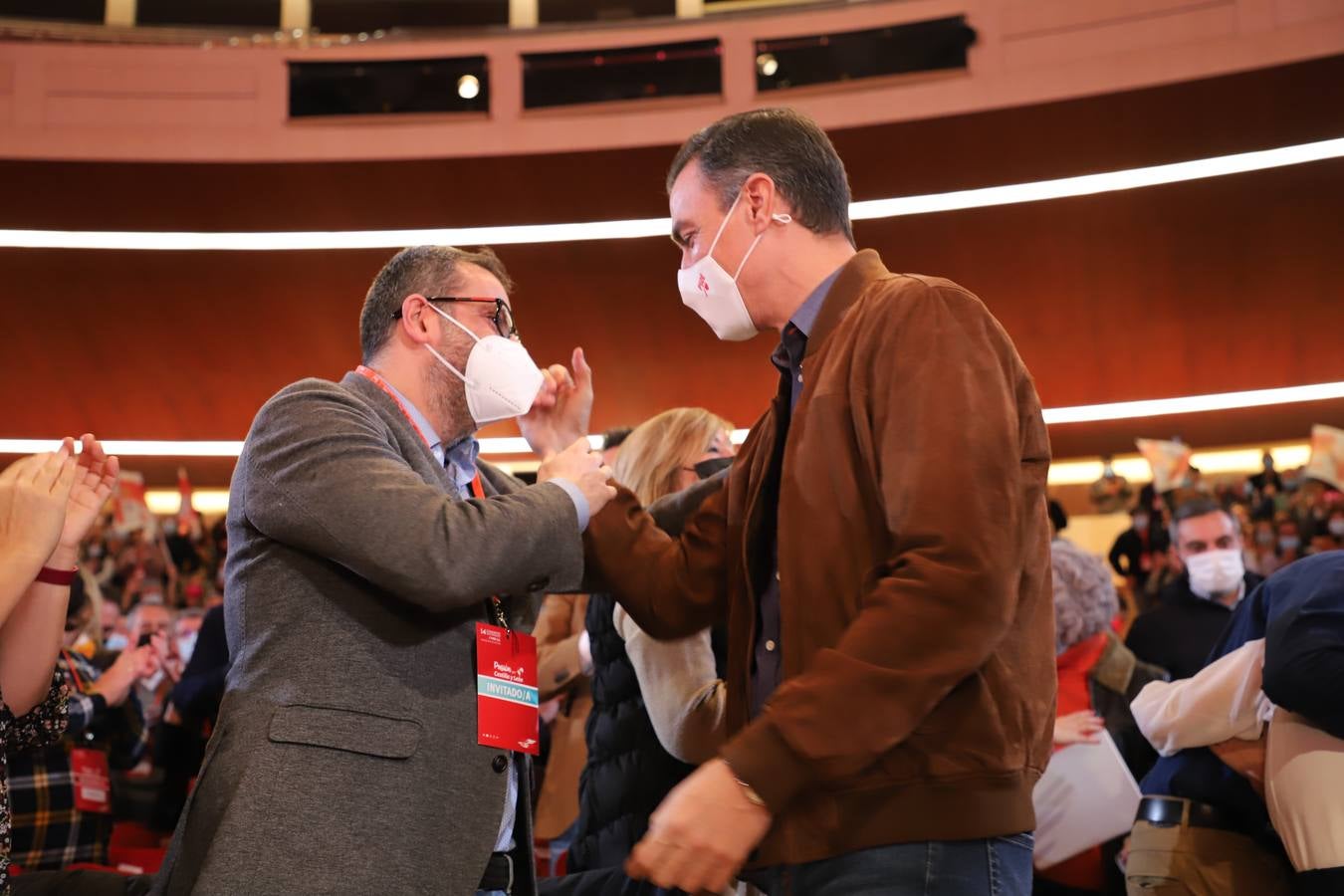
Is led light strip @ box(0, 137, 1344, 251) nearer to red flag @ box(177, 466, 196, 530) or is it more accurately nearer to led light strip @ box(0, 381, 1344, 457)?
led light strip @ box(0, 381, 1344, 457)

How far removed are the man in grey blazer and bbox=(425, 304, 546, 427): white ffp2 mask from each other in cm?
17

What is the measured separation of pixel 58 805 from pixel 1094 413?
22.5 feet

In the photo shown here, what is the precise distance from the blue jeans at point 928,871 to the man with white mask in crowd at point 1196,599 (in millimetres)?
3094

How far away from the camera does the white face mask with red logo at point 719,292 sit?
179 cm

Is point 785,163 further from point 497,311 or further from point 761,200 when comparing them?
point 497,311

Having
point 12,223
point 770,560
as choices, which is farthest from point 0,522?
point 12,223

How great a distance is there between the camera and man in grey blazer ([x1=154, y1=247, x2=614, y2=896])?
1.58 meters

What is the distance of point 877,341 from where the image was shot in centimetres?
151

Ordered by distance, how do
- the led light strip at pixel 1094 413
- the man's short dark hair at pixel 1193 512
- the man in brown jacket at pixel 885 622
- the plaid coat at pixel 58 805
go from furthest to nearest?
the led light strip at pixel 1094 413, the man's short dark hair at pixel 1193 512, the plaid coat at pixel 58 805, the man in brown jacket at pixel 885 622

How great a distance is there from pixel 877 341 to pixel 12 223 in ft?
26.9

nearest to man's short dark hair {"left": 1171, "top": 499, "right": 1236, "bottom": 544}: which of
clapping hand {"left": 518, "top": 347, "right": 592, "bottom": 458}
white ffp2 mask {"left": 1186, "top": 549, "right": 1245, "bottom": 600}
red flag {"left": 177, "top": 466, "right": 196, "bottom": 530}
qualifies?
white ffp2 mask {"left": 1186, "top": 549, "right": 1245, "bottom": 600}

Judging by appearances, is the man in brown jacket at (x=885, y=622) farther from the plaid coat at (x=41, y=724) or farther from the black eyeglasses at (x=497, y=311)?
the plaid coat at (x=41, y=724)

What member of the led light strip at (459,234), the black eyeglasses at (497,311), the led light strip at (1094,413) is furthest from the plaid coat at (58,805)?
the led light strip at (459,234)

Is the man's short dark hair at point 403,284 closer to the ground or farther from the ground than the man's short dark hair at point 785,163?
closer to the ground
